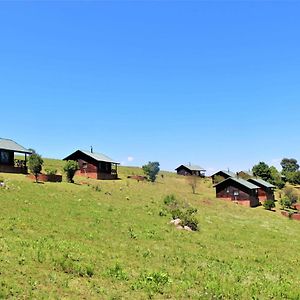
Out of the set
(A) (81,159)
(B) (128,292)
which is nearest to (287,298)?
(B) (128,292)

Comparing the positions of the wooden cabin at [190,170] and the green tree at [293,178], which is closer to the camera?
the wooden cabin at [190,170]

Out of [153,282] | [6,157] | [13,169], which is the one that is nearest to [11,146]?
[6,157]

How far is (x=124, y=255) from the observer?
21.1 meters

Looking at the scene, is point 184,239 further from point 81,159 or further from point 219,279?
point 81,159

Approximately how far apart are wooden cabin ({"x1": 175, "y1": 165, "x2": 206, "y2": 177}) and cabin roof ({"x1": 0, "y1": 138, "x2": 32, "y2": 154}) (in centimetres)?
7551

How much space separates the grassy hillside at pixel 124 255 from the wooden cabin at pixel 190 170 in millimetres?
88410

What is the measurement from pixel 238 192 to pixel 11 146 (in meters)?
43.8

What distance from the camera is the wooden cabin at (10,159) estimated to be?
180 feet

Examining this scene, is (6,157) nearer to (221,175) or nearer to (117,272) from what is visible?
(117,272)

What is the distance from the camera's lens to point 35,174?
48344 mm

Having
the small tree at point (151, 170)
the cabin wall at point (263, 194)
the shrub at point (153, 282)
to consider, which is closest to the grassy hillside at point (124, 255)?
the shrub at point (153, 282)

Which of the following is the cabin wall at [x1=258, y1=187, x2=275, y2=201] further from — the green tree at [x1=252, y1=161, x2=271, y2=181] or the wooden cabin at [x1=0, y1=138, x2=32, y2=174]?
the wooden cabin at [x1=0, y1=138, x2=32, y2=174]

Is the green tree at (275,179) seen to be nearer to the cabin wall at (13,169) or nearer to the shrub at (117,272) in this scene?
the cabin wall at (13,169)

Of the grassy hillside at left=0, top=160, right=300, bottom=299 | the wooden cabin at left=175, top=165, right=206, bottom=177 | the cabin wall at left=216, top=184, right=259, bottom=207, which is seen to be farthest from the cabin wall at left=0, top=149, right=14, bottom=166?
the wooden cabin at left=175, top=165, right=206, bottom=177
